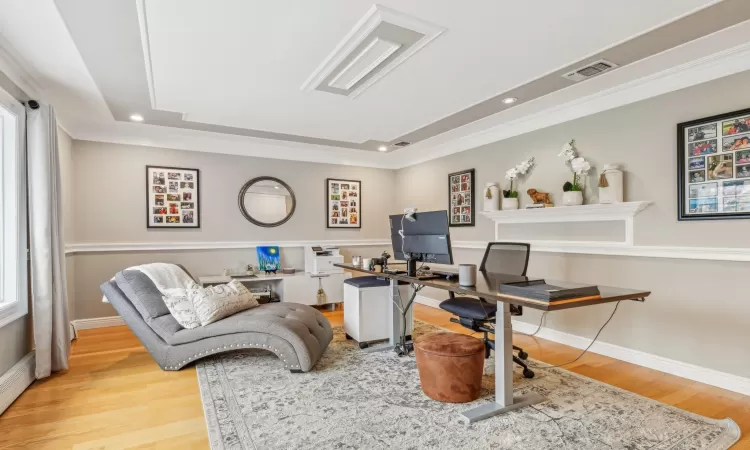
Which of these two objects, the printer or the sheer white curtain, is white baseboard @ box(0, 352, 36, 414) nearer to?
the sheer white curtain

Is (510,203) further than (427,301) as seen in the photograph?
No

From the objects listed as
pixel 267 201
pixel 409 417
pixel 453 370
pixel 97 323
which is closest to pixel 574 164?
pixel 453 370

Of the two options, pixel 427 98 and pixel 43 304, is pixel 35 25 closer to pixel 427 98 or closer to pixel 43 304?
pixel 43 304

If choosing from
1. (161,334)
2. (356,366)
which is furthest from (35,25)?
(356,366)

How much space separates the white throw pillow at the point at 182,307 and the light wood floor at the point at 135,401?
38 centimetres

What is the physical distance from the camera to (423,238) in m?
2.88

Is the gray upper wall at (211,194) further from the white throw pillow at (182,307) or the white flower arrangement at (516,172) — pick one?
the white flower arrangement at (516,172)

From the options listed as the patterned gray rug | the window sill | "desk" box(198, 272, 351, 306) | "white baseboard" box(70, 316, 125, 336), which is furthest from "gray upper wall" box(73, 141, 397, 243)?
the patterned gray rug

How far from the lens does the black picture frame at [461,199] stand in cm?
495

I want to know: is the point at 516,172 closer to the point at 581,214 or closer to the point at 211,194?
the point at 581,214

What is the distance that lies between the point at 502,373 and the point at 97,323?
4.56 meters

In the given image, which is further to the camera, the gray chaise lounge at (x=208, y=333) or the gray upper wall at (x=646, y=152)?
the gray chaise lounge at (x=208, y=333)

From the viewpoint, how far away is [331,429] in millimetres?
2150

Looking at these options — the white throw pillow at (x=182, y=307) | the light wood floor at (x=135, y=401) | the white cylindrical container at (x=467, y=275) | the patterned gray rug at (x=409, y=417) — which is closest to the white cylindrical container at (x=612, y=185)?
the light wood floor at (x=135, y=401)
